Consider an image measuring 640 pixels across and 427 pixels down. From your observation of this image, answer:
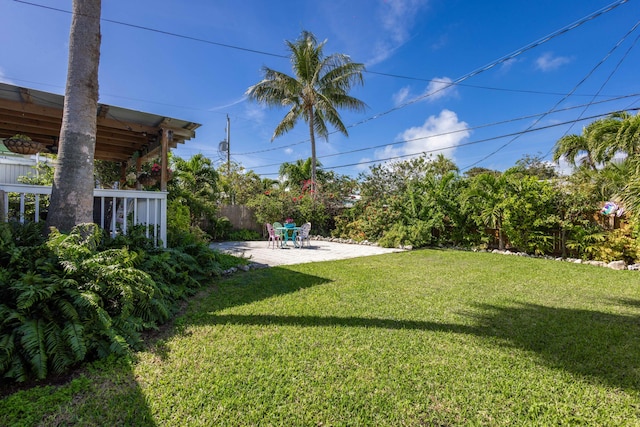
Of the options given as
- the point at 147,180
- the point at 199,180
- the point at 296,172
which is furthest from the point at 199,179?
the point at 296,172

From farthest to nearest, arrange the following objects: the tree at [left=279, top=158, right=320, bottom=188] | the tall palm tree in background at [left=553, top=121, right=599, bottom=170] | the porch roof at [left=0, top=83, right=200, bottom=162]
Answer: the tree at [left=279, top=158, right=320, bottom=188] → the tall palm tree in background at [left=553, top=121, right=599, bottom=170] → the porch roof at [left=0, top=83, right=200, bottom=162]

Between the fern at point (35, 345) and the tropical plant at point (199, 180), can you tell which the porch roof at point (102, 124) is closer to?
the tropical plant at point (199, 180)

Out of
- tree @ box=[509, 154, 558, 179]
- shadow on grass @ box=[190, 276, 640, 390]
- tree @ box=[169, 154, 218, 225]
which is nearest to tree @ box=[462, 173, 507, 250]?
shadow on grass @ box=[190, 276, 640, 390]

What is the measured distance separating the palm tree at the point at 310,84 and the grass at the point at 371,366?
11.8 meters

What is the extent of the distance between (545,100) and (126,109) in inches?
624

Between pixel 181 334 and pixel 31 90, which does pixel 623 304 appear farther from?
pixel 31 90

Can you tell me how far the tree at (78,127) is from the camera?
11.5ft

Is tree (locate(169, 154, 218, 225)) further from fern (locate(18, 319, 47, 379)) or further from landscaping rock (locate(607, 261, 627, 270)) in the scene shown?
landscaping rock (locate(607, 261, 627, 270))

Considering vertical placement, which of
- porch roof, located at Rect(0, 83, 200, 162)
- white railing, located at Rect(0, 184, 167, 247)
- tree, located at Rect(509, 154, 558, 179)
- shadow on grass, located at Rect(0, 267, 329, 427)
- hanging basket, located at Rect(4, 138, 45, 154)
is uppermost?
tree, located at Rect(509, 154, 558, 179)

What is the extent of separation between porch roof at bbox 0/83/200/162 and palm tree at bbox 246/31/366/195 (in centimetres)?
882

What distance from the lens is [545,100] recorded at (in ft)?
42.5

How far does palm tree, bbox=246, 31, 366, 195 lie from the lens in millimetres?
14844

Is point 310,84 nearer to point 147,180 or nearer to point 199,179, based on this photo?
point 199,179

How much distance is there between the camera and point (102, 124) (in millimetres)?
5594
